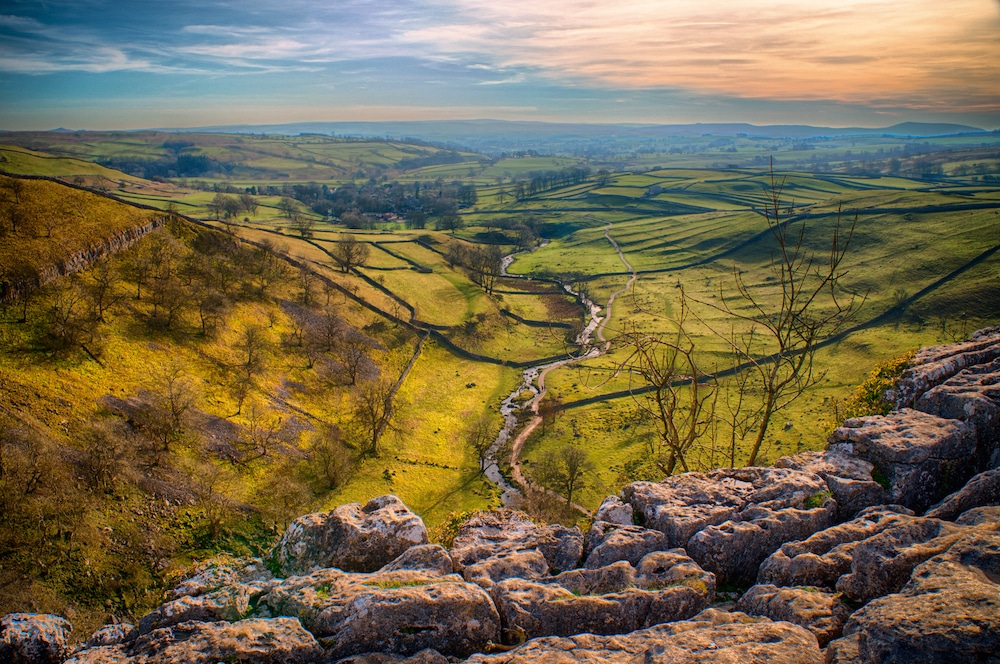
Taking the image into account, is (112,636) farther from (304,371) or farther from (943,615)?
(304,371)

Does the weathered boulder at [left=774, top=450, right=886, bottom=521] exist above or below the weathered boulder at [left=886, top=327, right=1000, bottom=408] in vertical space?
below

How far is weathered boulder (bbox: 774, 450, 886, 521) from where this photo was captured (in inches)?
632

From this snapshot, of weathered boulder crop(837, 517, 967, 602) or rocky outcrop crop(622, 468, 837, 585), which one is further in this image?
rocky outcrop crop(622, 468, 837, 585)

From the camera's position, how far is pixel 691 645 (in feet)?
36.0

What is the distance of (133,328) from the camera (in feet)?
190

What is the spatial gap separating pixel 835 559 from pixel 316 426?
56527 mm

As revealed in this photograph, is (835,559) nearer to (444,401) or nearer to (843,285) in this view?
(444,401)

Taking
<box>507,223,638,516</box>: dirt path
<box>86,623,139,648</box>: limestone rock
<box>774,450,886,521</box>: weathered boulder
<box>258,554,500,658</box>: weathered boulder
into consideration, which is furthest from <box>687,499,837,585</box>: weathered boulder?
<box>507,223,638,516</box>: dirt path

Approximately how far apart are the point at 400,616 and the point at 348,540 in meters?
5.40

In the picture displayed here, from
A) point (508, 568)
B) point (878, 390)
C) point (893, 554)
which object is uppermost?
point (878, 390)

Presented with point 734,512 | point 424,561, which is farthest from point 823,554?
point 424,561

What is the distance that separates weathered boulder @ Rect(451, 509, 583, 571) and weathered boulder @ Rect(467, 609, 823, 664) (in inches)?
190

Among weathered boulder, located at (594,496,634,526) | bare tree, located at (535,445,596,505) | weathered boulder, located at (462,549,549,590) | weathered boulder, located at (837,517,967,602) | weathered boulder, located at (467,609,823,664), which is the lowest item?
bare tree, located at (535,445,596,505)

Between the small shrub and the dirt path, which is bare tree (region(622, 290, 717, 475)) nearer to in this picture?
the small shrub
